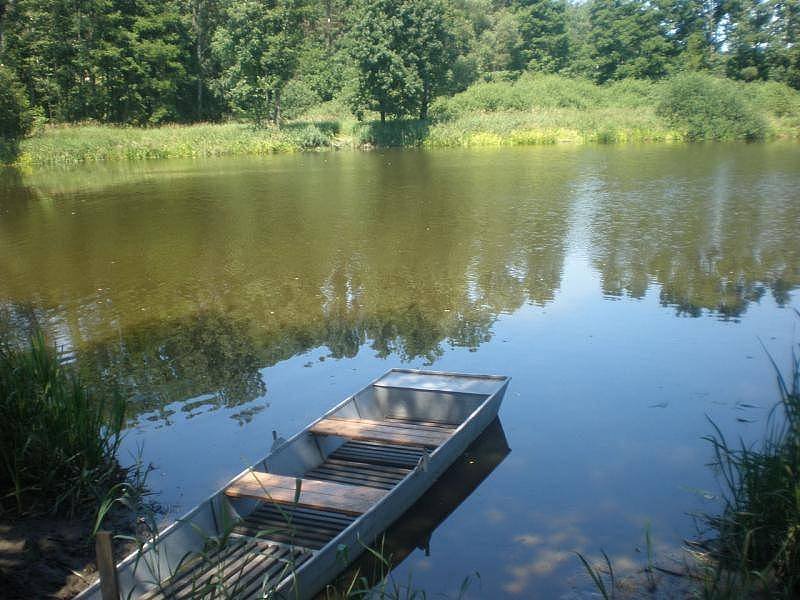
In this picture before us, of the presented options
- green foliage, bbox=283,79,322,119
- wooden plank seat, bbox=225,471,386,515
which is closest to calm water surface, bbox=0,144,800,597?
wooden plank seat, bbox=225,471,386,515

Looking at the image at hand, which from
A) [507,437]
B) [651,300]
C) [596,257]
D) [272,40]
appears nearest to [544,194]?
[596,257]

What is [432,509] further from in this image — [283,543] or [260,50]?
[260,50]

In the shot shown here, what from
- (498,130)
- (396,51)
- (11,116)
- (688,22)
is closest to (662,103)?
(498,130)

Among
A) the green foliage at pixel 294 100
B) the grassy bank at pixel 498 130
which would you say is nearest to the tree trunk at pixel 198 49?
the green foliage at pixel 294 100

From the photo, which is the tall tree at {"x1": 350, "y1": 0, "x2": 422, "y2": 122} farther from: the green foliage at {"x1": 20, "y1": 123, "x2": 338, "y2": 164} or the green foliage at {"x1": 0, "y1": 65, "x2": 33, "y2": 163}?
the green foliage at {"x1": 0, "y1": 65, "x2": 33, "y2": 163}

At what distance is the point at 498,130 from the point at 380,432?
33656 mm

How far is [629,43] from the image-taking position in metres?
51.9

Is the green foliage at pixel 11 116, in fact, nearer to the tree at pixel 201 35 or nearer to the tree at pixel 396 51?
the tree at pixel 201 35

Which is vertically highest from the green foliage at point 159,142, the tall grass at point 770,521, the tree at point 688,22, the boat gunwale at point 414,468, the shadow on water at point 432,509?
the tree at point 688,22

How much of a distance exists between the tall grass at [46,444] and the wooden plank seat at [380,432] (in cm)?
159

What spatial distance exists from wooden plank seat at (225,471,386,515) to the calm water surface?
1.76ft

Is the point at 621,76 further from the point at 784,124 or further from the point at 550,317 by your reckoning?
the point at 550,317

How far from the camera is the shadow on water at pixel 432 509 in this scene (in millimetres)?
4656

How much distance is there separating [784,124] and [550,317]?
35.0 meters
